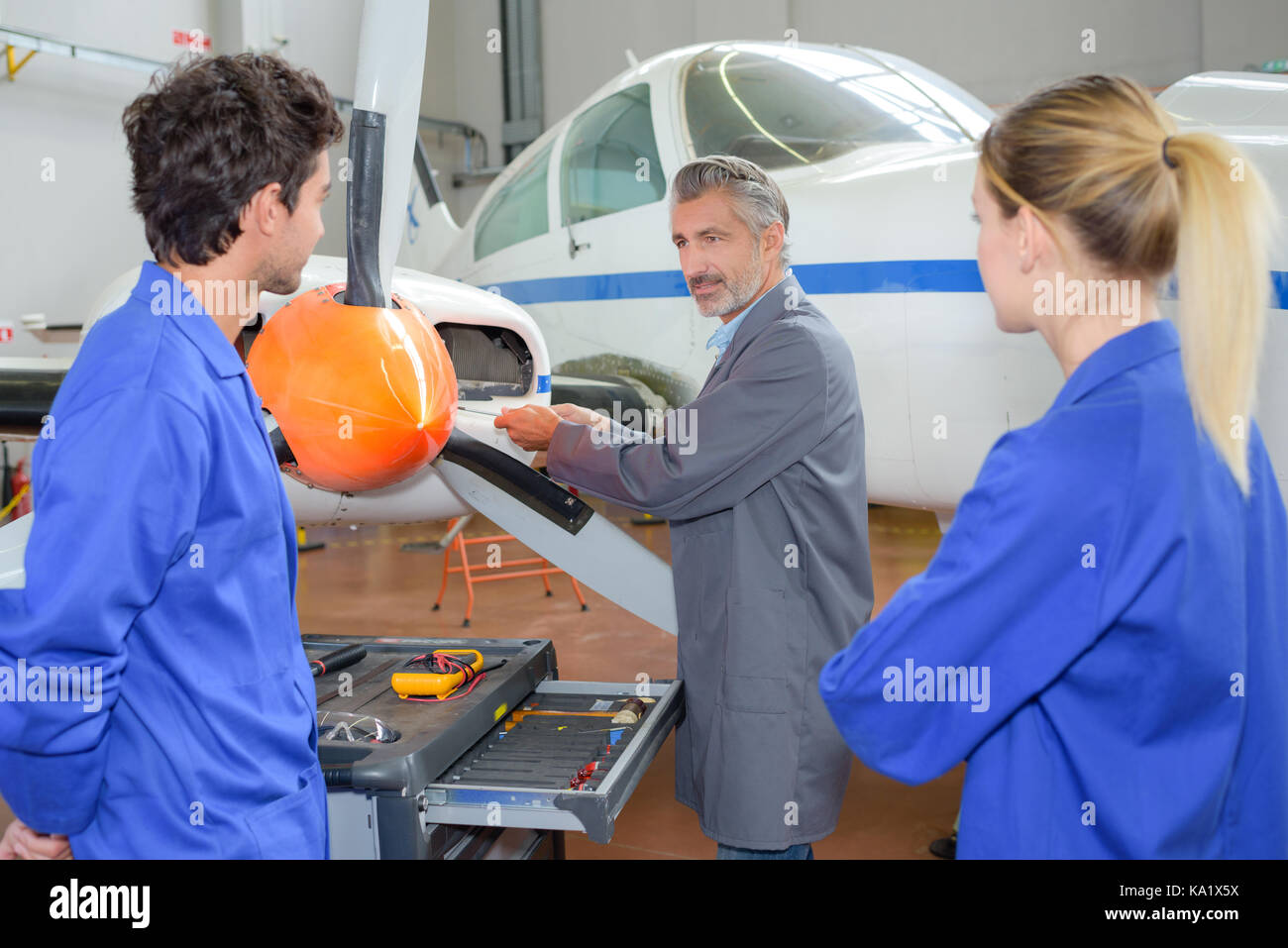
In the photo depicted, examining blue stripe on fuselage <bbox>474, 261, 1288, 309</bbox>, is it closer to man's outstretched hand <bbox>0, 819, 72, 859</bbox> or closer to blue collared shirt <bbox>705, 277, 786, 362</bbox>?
blue collared shirt <bbox>705, 277, 786, 362</bbox>

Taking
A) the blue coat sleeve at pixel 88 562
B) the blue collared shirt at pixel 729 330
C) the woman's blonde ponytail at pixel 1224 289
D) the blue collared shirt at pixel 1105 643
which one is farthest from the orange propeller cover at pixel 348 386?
the woman's blonde ponytail at pixel 1224 289

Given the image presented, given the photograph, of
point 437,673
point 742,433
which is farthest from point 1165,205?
point 437,673

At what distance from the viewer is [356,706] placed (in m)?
1.87

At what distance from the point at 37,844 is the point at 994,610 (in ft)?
3.46

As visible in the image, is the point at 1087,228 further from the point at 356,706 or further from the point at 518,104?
the point at 518,104

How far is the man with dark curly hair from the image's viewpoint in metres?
0.96

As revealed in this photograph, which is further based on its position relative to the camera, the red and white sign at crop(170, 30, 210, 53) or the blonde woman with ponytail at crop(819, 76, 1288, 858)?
the red and white sign at crop(170, 30, 210, 53)

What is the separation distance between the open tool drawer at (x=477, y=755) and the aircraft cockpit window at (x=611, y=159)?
2169mm

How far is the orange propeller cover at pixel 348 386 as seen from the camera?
1.79m

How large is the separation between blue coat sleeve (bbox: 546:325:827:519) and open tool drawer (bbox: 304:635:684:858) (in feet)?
1.42

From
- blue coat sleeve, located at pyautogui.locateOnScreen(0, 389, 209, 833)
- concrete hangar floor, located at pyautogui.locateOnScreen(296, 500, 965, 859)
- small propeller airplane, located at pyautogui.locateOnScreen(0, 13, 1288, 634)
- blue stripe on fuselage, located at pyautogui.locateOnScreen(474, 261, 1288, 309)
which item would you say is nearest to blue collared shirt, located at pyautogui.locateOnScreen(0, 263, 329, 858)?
blue coat sleeve, located at pyautogui.locateOnScreen(0, 389, 209, 833)

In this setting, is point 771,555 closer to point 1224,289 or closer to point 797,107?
point 1224,289

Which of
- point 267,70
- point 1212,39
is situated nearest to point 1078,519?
point 267,70
